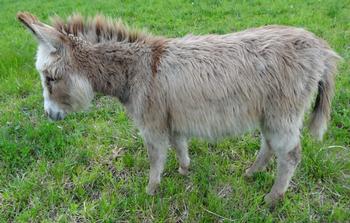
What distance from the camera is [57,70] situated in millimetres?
2939

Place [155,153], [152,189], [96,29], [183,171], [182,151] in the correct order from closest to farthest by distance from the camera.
Result: [96,29] < [155,153] < [152,189] < [182,151] < [183,171]

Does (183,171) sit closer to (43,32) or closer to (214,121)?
(214,121)

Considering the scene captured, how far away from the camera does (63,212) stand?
3309mm

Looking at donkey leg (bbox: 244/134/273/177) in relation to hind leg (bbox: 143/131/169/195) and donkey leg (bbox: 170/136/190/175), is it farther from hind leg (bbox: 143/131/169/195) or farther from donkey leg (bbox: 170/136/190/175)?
hind leg (bbox: 143/131/169/195)

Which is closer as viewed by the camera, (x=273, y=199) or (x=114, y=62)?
(x=114, y=62)

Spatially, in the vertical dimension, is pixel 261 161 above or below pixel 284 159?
below

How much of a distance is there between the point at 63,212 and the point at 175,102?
1448 mm

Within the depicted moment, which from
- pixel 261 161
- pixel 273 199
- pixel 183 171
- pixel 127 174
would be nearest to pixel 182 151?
pixel 183 171

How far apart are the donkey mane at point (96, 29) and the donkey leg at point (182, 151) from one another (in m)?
0.96

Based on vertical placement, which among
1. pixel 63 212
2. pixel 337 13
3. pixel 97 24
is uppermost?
pixel 97 24

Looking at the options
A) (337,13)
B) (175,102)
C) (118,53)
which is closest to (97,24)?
(118,53)

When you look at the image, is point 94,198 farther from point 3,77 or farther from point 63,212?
point 3,77

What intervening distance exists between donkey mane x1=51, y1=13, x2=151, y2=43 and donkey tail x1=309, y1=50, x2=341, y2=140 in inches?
58.4

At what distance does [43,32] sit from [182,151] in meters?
1.63
